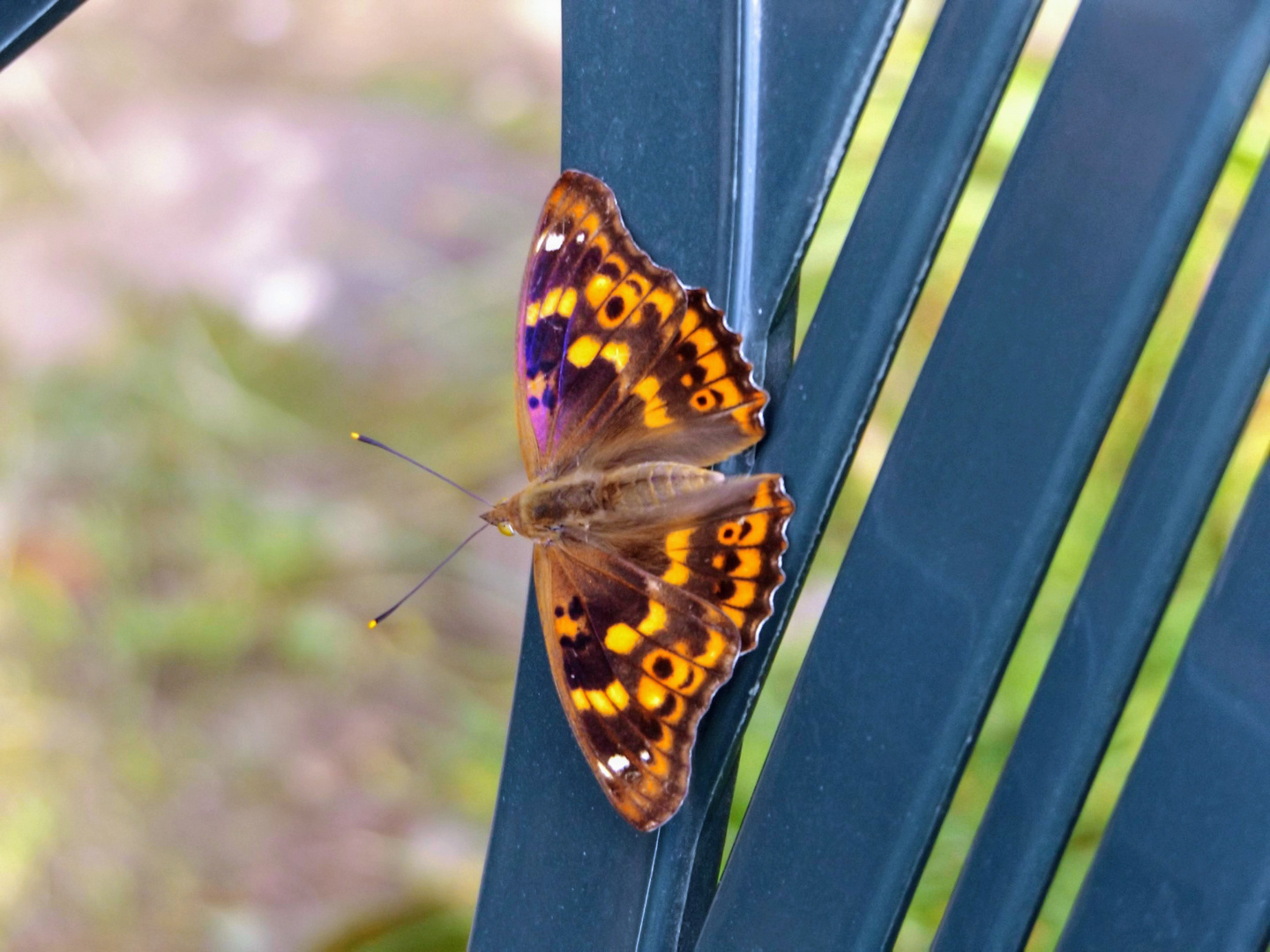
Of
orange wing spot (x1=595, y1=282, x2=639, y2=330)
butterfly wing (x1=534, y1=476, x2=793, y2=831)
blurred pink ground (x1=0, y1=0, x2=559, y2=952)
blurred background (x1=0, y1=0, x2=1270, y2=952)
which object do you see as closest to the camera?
butterfly wing (x1=534, y1=476, x2=793, y2=831)

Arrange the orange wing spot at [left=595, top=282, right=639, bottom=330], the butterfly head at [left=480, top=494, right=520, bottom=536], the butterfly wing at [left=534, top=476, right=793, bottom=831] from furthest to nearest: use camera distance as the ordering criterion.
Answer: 1. the butterfly head at [left=480, top=494, right=520, bottom=536]
2. the orange wing spot at [left=595, top=282, right=639, bottom=330]
3. the butterfly wing at [left=534, top=476, right=793, bottom=831]

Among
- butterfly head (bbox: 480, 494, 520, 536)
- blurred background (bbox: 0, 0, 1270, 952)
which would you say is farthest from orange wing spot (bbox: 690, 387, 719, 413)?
blurred background (bbox: 0, 0, 1270, 952)

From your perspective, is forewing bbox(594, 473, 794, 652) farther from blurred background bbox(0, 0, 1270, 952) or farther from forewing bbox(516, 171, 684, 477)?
blurred background bbox(0, 0, 1270, 952)

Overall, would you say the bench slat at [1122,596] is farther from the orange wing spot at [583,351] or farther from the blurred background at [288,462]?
the blurred background at [288,462]

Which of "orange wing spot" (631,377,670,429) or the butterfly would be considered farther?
"orange wing spot" (631,377,670,429)

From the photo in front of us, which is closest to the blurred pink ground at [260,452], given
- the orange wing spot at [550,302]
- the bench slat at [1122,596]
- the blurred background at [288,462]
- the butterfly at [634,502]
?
the blurred background at [288,462]

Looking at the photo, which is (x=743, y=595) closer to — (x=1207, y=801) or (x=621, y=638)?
(x=621, y=638)
